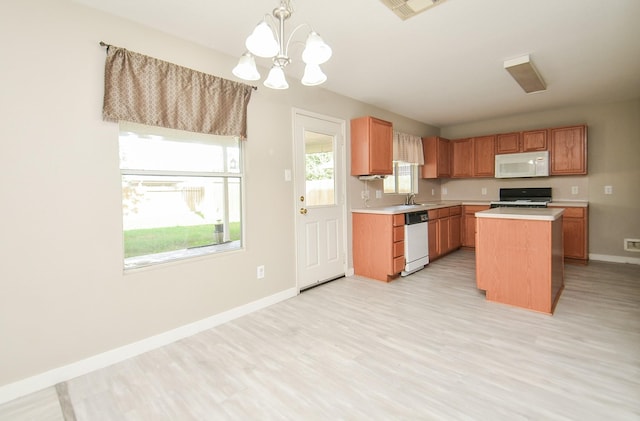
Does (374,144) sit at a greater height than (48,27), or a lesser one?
lesser

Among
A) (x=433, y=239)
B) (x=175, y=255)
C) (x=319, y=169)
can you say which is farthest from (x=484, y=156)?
(x=175, y=255)

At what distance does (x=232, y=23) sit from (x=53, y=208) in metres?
1.76

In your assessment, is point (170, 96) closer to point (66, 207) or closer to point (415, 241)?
point (66, 207)

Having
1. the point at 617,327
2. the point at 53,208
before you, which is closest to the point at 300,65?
the point at 53,208

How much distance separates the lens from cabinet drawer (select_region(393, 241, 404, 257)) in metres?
3.84

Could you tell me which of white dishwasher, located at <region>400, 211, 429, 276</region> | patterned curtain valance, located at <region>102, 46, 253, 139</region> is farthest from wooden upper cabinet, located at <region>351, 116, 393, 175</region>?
patterned curtain valance, located at <region>102, 46, 253, 139</region>

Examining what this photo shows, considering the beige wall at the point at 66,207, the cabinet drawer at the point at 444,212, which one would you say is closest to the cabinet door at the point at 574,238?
the cabinet drawer at the point at 444,212

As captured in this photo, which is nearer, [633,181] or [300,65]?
[300,65]

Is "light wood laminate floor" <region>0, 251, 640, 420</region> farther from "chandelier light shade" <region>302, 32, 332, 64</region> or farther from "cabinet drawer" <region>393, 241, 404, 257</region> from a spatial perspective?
"chandelier light shade" <region>302, 32, 332, 64</region>

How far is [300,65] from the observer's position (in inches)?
120

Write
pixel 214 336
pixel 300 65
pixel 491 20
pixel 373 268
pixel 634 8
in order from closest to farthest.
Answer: pixel 634 8 → pixel 491 20 → pixel 214 336 → pixel 300 65 → pixel 373 268

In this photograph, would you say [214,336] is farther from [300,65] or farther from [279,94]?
[300,65]

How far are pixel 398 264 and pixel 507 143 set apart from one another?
326 centimetres

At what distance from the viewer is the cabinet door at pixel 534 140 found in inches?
196
